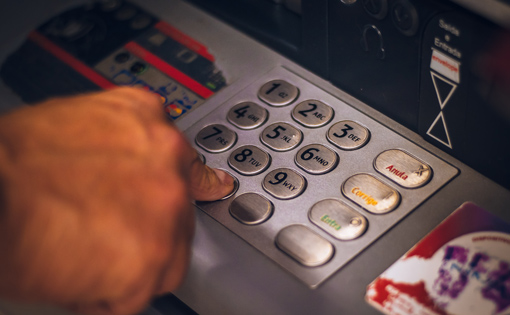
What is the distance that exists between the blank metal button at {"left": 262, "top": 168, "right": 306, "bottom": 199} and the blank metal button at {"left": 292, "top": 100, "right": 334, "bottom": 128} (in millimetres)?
114

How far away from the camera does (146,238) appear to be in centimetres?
68

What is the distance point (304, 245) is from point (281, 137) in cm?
23

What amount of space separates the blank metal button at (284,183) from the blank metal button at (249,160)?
0.08 feet

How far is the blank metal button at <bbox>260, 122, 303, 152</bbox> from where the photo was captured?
1128mm

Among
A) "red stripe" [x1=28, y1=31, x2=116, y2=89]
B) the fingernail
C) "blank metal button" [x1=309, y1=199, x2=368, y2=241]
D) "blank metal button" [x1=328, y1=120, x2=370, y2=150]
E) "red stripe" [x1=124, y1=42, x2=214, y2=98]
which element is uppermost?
"blank metal button" [x1=328, y1=120, x2=370, y2=150]

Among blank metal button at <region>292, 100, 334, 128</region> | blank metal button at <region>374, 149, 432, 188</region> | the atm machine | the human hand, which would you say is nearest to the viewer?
the human hand

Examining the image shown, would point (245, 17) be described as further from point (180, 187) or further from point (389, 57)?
point (180, 187)

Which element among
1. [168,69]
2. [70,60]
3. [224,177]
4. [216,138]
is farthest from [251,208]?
[70,60]

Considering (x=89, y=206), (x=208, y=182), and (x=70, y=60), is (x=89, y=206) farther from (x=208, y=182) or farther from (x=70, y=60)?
(x=70, y=60)

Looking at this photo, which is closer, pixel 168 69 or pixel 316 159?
pixel 316 159

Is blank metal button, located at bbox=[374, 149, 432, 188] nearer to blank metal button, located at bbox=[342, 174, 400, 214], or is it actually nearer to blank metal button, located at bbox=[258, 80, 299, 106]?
blank metal button, located at bbox=[342, 174, 400, 214]

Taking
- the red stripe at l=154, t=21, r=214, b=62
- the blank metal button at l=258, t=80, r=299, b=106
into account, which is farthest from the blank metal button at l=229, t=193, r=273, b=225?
the red stripe at l=154, t=21, r=214, b=62

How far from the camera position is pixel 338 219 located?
1015 mm

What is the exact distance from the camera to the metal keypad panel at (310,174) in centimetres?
100
